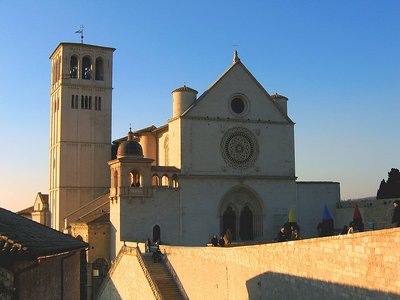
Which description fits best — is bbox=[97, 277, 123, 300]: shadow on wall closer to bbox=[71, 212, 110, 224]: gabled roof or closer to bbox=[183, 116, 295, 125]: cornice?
bbox=[71, 212, 110, 224]: gabled roof

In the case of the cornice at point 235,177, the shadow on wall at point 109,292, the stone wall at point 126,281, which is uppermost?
the cornice at point 235,177

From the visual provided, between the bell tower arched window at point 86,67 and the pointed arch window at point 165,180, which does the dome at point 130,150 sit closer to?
the pointed arch window at point 165,180

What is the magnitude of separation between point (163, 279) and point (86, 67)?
26094 millimetres

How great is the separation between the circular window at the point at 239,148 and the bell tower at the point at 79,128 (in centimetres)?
1287

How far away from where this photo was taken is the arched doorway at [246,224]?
38781 mm

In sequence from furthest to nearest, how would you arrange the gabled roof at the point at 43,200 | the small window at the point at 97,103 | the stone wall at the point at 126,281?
the gabled roof at the point at 43,200, the small window at the point at 97,103, the stone wall at the point at 126,281

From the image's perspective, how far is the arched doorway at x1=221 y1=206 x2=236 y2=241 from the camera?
38250 millimetres

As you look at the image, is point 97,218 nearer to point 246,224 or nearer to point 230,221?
point 230,221

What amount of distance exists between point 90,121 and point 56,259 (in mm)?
36431

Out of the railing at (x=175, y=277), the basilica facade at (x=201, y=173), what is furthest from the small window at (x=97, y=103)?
the railing at (x=175, y=277)

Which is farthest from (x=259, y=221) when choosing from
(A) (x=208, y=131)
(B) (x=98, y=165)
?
(B) (x=98, y=165)

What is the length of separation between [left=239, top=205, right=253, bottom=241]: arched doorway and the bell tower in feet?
43.3

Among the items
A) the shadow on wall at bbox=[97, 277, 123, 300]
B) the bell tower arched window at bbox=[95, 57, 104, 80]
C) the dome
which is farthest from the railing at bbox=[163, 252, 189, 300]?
the bell tower arched window at bbox=[95, 57, 104, 80]

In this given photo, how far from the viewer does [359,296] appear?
12.9 meters
